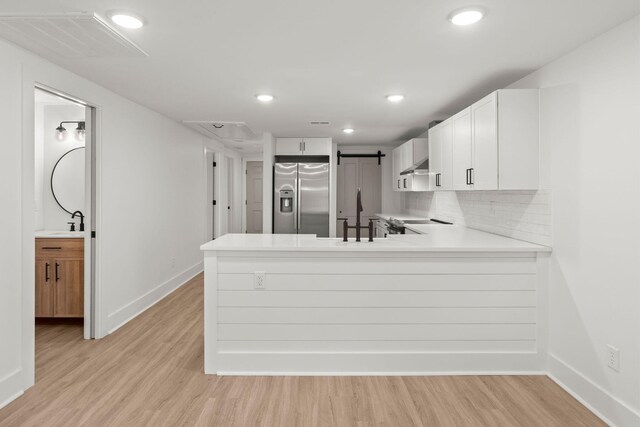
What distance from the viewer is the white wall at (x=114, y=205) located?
2498mm

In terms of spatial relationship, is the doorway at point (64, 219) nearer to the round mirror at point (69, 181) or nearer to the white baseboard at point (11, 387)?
the round mirror at point (69, 181)

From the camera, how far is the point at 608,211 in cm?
230

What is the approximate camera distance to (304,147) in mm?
6656

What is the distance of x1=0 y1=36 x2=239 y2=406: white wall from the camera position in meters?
2.50

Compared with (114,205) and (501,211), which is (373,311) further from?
(114,205)

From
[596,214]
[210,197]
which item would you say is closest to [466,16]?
[596,214]

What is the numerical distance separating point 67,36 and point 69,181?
2527mm

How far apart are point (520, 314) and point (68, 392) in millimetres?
3189

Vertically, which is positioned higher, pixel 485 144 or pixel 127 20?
pixel 127 20

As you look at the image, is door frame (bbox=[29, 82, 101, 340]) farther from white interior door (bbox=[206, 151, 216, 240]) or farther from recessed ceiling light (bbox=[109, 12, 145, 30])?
white interior door (bbox=[206, 151, 216, 240])

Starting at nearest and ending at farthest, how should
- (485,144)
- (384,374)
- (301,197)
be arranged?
(384,374)
(485,144)
(301,197)

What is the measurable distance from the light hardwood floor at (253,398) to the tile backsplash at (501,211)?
110 centimetres

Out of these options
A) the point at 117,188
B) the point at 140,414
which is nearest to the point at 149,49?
the point at 117,188

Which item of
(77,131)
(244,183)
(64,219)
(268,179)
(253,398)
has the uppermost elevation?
(77,131)
